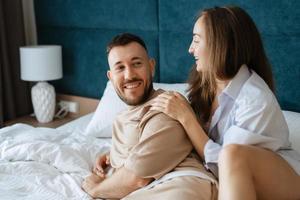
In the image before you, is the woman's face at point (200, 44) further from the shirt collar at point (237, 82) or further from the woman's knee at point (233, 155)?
the woman's knee at point (233, 155)

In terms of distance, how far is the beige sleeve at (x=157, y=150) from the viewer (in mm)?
1368

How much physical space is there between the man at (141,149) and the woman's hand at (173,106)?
2cm

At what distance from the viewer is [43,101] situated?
9.66 feet

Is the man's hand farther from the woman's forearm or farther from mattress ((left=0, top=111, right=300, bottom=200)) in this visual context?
the woman's forearm

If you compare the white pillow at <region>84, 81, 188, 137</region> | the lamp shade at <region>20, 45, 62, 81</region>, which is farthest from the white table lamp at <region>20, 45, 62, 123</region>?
the white pillow at <region>84, 81, 188, 137</region>

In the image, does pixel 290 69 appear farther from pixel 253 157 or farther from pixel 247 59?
pixel 253 157

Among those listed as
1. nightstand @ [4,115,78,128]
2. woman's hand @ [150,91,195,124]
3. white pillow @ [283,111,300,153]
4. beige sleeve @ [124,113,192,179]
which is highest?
woman's hand @ [150,91,195,124]

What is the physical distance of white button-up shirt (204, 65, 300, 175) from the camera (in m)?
1.38

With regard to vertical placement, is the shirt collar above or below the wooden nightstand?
above

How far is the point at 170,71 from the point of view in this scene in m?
2.51

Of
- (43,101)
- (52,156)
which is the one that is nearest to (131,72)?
(52,156)

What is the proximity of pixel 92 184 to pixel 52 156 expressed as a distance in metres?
0.34

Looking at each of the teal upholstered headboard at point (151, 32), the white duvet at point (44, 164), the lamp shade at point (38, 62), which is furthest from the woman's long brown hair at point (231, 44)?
the lamp shade at point (38, 62)

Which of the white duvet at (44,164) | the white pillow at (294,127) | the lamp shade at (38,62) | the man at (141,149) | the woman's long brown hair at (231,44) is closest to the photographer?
the man at (141,149)
